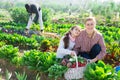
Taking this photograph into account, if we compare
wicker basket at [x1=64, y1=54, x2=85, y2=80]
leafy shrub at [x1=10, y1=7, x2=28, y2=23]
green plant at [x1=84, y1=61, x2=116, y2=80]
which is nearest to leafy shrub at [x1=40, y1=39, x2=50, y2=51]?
wicker basket at [x1=64, y1=54, x2=85, y2=80]

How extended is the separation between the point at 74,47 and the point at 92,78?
1122mm

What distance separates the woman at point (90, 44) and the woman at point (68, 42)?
80 mm

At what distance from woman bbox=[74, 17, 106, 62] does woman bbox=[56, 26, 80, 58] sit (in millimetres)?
80

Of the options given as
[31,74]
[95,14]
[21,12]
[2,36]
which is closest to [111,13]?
[95,14]

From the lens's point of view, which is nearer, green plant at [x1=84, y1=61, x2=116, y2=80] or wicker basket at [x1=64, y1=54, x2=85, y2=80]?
green plant at [x1=84, y1=61, x2=116, y2=80]

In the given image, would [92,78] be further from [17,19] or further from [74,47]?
[17,19]

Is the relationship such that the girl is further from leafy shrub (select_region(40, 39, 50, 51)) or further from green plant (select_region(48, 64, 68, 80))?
leafy shrub (select_region(40, 39, 50, 51))

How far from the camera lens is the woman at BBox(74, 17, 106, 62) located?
22.2 ft

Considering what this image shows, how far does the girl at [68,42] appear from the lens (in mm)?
6789

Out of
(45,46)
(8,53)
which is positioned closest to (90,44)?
(8,53)

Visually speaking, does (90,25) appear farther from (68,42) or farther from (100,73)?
(100,73)

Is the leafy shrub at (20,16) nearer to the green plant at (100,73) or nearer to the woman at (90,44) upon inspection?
the woman at (90,44)

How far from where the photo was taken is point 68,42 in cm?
693

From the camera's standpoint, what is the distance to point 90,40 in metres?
6.86
